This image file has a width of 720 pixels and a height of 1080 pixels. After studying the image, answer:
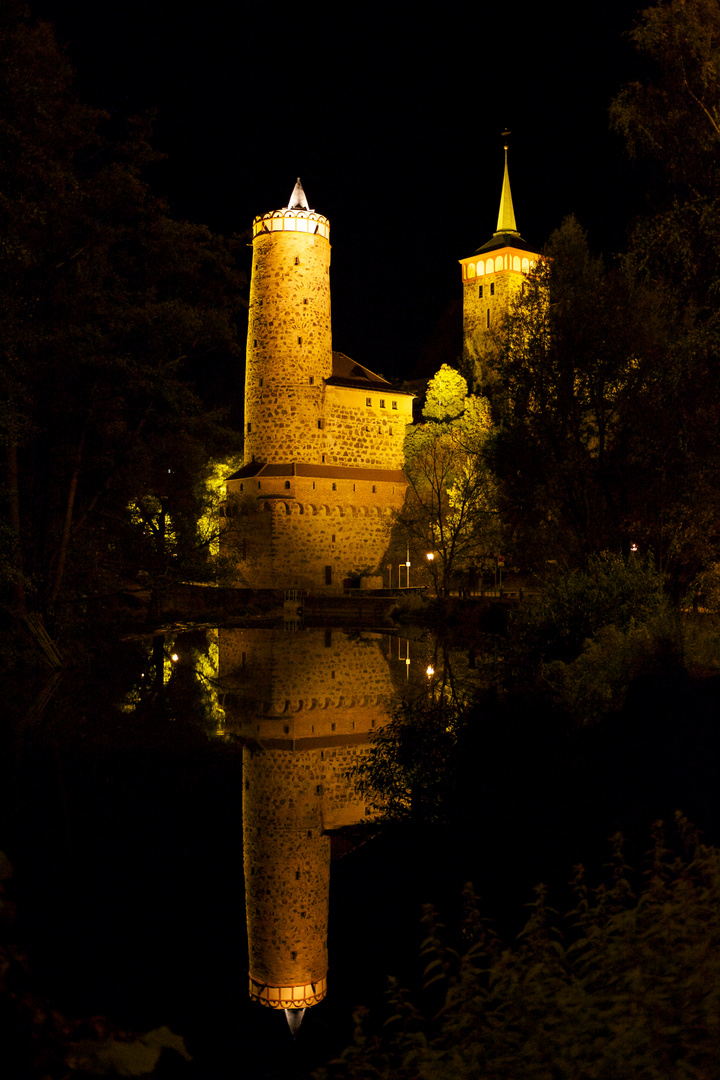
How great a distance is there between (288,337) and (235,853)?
3323cm

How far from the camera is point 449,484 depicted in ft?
113

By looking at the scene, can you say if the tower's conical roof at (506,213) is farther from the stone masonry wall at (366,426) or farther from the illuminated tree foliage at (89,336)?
the illuminated tree foliage at (89,336)

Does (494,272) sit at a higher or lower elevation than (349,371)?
higher

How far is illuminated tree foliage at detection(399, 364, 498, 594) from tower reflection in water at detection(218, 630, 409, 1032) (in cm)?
915

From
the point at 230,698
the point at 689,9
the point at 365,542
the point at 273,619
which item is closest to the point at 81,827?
the point at 230,698

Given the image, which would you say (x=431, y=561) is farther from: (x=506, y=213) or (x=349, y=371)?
(x=506, y=213)

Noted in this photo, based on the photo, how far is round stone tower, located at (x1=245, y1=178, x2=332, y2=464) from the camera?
3922 cm

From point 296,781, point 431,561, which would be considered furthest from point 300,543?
point 296,781

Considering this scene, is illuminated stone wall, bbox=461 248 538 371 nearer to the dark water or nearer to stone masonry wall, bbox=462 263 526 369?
stone masonry wall, bbox=462 263 526 369

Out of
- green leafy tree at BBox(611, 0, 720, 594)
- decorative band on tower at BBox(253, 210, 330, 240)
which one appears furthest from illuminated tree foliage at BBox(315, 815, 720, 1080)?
decorative band on tower at BBox(253, 210, 330, 240)

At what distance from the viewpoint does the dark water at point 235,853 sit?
5.69 meters

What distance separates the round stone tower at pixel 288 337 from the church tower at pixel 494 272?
1289 cm

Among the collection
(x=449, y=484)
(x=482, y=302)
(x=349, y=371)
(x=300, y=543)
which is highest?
(x=482, y=302)

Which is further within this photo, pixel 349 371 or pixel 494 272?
pixel 494 272
